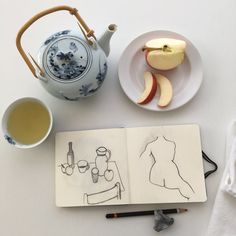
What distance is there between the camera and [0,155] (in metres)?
0.71

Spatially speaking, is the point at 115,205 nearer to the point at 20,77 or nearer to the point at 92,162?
the point at 92,162

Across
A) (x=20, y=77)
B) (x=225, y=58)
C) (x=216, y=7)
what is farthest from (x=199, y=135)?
(x=20, y=77)

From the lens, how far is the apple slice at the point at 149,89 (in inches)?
26.8

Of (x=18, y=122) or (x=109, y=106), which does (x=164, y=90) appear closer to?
(x=109, y=106)

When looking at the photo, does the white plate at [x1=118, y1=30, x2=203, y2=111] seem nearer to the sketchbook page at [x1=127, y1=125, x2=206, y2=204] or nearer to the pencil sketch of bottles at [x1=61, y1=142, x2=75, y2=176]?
the sketchbook page at [x1=127, y1=125, x2=206, y2=204]

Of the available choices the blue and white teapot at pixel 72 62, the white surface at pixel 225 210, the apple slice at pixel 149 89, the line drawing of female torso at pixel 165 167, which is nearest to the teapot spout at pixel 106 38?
the blue and white teapot at pixel 72 62

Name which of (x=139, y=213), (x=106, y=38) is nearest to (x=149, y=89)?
(x=106, y=38)

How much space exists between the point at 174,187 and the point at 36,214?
29cm

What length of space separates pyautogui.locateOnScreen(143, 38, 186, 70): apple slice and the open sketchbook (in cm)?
13

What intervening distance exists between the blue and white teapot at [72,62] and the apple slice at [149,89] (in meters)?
0.10

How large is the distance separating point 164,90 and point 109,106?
4.7 inches

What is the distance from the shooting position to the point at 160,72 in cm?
70

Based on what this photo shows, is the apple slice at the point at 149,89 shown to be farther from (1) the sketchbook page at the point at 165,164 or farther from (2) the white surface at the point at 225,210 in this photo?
(2) the white surface at the point at 225,210

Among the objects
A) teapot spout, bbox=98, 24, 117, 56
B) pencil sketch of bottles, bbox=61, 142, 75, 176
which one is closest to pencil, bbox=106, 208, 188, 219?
pencil sketch of bottles, bbox=61, 142, 75, 176
